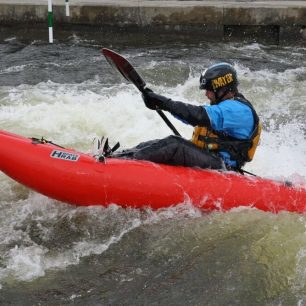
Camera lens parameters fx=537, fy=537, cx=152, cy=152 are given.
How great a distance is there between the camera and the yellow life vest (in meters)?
3.97

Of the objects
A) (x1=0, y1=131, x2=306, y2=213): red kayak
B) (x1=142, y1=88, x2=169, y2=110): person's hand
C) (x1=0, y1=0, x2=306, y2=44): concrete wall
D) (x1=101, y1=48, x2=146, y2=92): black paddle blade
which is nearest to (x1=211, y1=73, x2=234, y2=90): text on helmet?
(x1=142, y1=88, x2=169, y2=110): person's hand

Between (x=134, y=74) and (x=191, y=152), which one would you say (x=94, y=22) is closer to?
(x=134, y=74)

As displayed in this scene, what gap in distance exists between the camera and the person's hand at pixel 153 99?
3.98 m

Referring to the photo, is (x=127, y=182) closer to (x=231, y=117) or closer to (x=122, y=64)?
(x=231, y=117)

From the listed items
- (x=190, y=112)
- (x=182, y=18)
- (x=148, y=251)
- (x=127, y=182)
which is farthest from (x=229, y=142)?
(x=182, y=18)

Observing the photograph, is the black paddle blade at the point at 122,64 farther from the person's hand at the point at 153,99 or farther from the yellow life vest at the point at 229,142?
the yellow life vest at the point at 229,142

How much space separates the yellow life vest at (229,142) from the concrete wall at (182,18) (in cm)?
688

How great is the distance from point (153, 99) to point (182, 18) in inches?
272

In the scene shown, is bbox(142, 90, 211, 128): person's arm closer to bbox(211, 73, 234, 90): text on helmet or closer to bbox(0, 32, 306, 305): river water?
bbox(211, 73, 234, 90): text on helmet

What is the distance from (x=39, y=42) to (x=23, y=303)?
7568 millimetres

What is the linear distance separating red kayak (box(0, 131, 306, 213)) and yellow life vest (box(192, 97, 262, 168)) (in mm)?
166

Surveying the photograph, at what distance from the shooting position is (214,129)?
3900mm

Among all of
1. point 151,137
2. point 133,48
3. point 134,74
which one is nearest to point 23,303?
point 134,74

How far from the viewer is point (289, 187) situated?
162 inches
